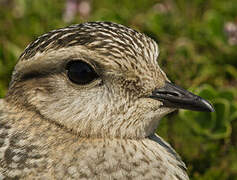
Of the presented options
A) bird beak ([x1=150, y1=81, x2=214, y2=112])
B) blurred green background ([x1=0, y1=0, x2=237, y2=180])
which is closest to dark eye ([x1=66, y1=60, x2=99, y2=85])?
bird beak ([x1=150, y1=81, x2=214, y2=112])

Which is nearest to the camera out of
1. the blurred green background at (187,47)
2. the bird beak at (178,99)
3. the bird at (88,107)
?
the bird at (88,107)

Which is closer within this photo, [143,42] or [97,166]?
[97,166]

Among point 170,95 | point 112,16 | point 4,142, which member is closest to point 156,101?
point 170,95

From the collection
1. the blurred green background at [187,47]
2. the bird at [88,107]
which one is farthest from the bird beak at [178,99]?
the blurred green background at [187,47]

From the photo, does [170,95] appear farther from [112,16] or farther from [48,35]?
[112,16]

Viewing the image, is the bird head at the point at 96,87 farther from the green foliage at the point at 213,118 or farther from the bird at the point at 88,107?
the green foliage at the point at 213,118

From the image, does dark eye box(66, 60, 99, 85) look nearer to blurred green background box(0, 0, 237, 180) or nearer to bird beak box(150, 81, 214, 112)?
bird beak box(150, 81, 214, 112)

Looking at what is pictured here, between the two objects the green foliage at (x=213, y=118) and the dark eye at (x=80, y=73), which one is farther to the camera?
the green foliage at (x=213, y=118)
